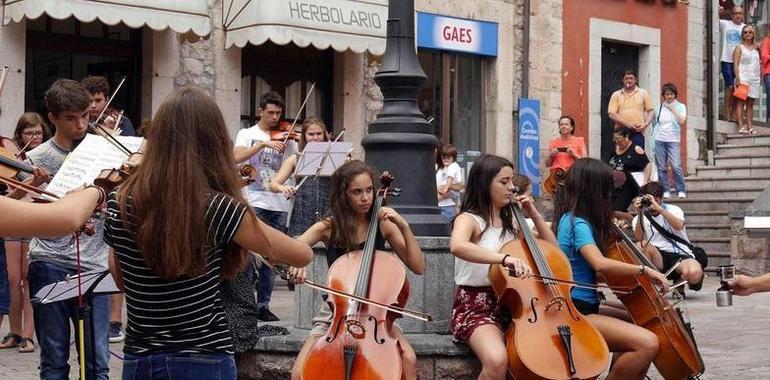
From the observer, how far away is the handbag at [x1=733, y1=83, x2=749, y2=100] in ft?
62.8

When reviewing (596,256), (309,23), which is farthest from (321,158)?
(309,23)

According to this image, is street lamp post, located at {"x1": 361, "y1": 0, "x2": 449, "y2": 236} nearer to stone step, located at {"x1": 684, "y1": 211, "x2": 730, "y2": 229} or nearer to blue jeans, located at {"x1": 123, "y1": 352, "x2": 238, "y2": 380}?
blue jeans, located at {"x1": 123, "y1": 352, "x2": 238, "y2": 380}

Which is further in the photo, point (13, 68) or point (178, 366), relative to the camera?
point (13, 68)

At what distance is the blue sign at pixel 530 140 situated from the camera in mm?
17281

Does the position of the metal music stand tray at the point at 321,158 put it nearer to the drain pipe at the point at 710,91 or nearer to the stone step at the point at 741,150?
the stone step at the point at 741,150

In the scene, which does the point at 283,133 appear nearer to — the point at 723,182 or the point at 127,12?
the point at 127,12

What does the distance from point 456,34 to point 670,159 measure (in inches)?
139

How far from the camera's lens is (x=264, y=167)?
9578 mm

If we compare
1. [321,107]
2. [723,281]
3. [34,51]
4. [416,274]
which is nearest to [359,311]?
[416,274]

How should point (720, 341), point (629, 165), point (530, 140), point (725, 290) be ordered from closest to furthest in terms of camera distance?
point (725, 290) < point (720, 341) < point (629, 165) < point (530, 140)

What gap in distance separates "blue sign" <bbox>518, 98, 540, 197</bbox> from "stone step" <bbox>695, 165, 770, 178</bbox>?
2831mm

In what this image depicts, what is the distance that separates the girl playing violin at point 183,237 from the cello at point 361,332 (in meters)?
1.70

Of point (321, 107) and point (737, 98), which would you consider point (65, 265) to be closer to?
point (321, 107)

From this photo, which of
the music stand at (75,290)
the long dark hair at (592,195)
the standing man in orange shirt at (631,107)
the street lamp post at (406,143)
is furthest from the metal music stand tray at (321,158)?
the standing man in orange shirt at (631,107)
